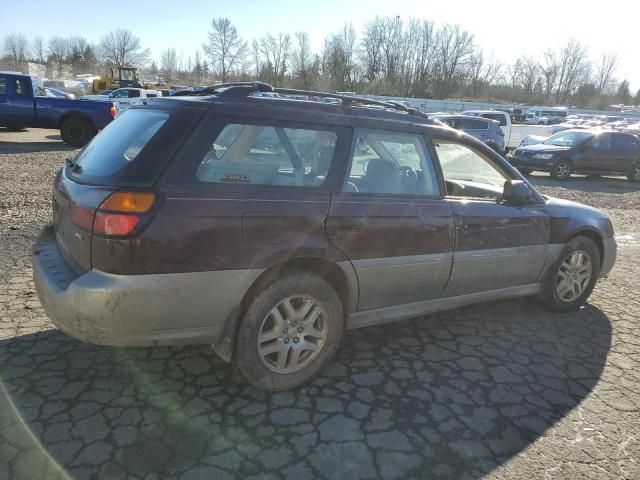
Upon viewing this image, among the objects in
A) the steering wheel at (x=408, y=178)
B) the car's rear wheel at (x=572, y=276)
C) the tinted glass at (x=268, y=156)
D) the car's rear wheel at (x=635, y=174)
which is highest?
the tinted glass at (x=268, y=156)

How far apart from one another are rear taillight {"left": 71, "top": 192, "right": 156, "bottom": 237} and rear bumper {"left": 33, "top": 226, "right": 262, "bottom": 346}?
8.8 inches

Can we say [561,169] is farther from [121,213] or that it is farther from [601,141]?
[121,213]

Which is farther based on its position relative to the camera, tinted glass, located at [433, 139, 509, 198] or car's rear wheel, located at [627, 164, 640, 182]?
car's rear wheel, located at [627, 164, 640, 182]

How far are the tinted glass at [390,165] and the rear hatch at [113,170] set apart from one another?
1.05m

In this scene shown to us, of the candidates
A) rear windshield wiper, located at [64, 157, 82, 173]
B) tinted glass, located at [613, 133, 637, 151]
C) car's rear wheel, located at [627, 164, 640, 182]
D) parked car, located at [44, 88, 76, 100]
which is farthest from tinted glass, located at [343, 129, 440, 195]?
car's rear wheel, located at [627, 164, 640, 182]

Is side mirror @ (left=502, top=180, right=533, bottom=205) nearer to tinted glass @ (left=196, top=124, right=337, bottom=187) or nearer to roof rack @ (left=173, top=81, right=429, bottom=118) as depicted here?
roof rack @ (left=173, top=81, right=429, bottom=118)

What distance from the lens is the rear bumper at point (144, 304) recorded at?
2.45 m

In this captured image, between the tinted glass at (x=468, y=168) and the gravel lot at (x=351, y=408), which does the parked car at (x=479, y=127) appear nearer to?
the tinted glass at (x=468, y=168)

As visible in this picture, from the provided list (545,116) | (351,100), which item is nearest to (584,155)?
(351,100)

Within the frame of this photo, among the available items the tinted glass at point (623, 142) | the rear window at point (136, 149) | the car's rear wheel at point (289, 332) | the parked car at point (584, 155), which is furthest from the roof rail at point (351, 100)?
the tinted glass at point (623, 142)

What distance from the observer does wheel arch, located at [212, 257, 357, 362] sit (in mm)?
2758

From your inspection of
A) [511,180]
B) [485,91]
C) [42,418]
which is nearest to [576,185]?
[511,180]

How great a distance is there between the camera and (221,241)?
2582 mm

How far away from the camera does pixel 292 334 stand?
9.80 feet
